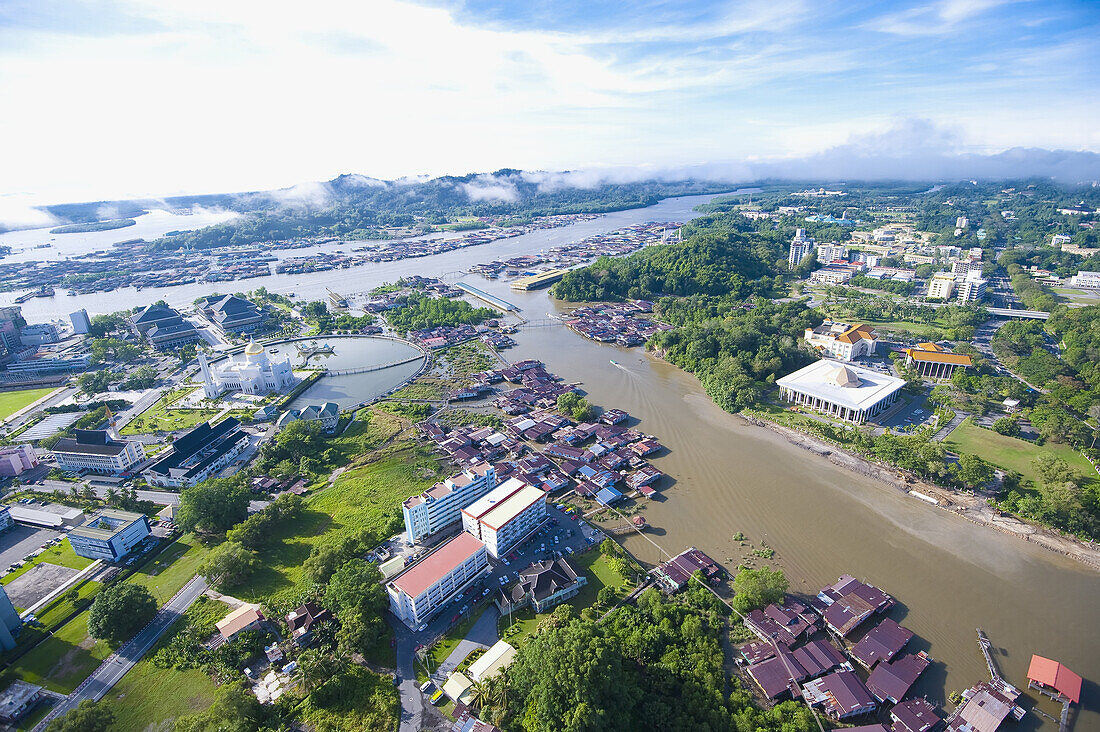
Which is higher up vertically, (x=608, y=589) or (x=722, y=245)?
(x=722, y=245)

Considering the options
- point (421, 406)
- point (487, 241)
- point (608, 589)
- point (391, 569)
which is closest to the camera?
point (608, 589)

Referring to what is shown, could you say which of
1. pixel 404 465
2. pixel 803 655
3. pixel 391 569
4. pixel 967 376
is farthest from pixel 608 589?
pixel 967 376

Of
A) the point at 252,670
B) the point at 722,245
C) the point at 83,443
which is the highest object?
the point at 722,245

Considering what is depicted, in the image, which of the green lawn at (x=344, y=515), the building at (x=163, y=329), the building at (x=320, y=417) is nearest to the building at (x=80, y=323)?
the building at (x=163, y=329)

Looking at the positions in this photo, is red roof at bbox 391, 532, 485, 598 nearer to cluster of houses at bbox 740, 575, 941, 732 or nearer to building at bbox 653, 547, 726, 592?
building at bbox 653, 547, 726, 592

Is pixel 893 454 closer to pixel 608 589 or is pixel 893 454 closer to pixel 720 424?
pixel 720 424

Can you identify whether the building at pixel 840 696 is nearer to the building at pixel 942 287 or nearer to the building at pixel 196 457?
the building at pixel 196 457

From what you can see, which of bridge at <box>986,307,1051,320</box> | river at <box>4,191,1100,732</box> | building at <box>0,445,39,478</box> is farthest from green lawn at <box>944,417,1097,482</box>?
building at <box>0,445,39,478</box>
